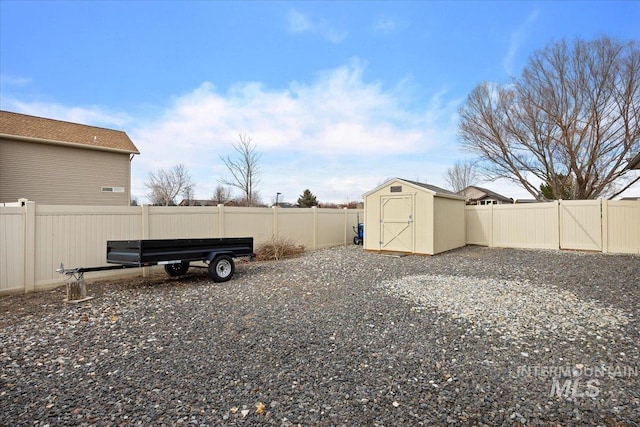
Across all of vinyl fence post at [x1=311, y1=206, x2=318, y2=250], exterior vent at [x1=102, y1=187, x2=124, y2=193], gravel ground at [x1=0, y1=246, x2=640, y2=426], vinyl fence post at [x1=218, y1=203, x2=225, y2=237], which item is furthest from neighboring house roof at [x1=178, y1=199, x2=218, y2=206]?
gravel ground at [x1=0, y1=246, x2=640, y2=426]

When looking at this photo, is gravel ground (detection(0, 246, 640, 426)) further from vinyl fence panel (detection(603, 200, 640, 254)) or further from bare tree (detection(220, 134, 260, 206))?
bare tree (detection(220, 134, 260, 206))

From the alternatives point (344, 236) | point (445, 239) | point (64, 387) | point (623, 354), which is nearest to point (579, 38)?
point (445, 239)

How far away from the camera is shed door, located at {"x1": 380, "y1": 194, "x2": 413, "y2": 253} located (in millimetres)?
11031

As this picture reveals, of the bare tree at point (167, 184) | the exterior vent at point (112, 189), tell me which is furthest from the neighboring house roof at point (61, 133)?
the bare tree at point (167, 184)

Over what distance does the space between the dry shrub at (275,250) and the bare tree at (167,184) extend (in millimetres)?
22419

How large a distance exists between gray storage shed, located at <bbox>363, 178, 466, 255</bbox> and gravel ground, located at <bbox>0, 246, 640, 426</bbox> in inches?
176

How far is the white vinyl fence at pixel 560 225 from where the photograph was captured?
35.1ft

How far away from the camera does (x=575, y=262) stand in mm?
8984

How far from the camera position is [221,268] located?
6.95 m

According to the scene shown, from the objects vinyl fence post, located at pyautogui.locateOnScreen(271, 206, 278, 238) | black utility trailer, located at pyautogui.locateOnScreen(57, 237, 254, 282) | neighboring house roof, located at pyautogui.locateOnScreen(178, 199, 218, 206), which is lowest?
black utility trailer, located at pyautogui.locateOnScreen(57, 237, 254, 282)

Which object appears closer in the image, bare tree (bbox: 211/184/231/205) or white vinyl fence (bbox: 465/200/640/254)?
white vinyl fence (bbox: 465/200/640/254)

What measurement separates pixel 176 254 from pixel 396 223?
294 inches

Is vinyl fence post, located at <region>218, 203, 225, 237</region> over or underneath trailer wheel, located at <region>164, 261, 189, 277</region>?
over

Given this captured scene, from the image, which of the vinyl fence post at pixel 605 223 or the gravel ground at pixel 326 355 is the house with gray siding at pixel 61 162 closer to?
the gravel ground at pixel 326 355
